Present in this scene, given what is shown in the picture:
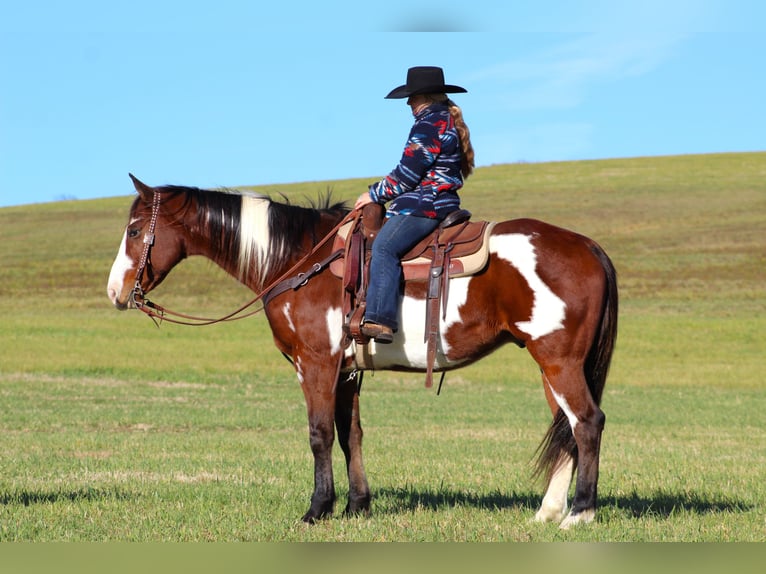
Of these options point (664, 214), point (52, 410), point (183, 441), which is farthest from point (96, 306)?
point (664, 214)

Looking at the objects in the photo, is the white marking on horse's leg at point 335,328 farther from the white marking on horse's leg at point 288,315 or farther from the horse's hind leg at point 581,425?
the horse's hind leg at point 581,425

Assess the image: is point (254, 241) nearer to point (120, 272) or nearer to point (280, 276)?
point (280, 276)

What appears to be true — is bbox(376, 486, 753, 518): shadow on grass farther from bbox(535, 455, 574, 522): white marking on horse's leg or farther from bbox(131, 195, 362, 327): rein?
bbox(131, 195, 362, 327): rein

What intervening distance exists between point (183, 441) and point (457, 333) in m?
8.02

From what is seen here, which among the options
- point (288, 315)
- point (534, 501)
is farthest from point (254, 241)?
point (534, 501)

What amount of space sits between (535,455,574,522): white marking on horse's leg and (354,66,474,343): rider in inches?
70.0

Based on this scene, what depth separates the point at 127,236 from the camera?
8.19m

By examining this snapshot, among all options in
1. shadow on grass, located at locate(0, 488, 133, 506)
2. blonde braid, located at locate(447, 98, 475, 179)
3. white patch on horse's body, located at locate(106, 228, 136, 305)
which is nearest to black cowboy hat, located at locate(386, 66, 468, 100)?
blonde braid, located at locate(447, 98, 475, 179)

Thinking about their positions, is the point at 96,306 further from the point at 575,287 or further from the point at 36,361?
the point at 575,287

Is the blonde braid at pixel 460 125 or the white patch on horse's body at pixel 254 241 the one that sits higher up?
the blonde braid at pixel 460 125

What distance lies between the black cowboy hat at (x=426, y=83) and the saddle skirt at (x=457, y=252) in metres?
1.09

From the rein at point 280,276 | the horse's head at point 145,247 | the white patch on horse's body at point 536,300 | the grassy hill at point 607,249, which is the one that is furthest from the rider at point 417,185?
the grassy hill at point 607,249

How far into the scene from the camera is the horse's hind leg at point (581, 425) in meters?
7.21

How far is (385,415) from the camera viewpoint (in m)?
19.2
